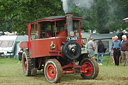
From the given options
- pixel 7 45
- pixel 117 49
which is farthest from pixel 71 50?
pixel 7 45

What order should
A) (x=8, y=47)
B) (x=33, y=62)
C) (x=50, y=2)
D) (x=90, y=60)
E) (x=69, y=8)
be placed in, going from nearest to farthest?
(x=90, y=60) → (x=33, y=62) → (x=69, y=8) → (x=50, y=2) → (x=8, y=47)

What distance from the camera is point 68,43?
33.1 ft

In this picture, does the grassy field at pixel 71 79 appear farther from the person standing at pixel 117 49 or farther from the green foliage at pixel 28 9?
the green foliage at pixel 28 9

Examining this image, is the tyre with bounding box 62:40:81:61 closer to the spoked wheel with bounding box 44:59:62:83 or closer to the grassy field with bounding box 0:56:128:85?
the spoked wheel with bounding box 44:59:62:83

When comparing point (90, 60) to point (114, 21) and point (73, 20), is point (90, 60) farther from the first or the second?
point (114, 21)

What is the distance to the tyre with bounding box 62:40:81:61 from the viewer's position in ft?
32.8

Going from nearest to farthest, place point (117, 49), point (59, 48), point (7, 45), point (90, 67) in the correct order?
point (59, 48)
point (90, 67)
point (117, 49)
point (7, 45)

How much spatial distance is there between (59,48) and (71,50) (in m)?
0.41

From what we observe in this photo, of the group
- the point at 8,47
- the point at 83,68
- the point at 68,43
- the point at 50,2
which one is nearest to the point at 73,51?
the point at 68,43

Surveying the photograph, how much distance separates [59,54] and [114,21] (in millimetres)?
21095

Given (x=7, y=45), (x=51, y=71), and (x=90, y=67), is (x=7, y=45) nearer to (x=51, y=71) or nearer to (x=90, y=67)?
(x=90, y=67)

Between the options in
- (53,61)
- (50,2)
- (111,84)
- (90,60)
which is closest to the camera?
(111,84)

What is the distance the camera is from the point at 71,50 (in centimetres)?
1008

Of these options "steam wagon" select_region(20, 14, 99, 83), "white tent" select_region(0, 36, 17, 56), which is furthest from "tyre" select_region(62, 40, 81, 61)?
"white tent" select_region(0, 36, 17, 56)
